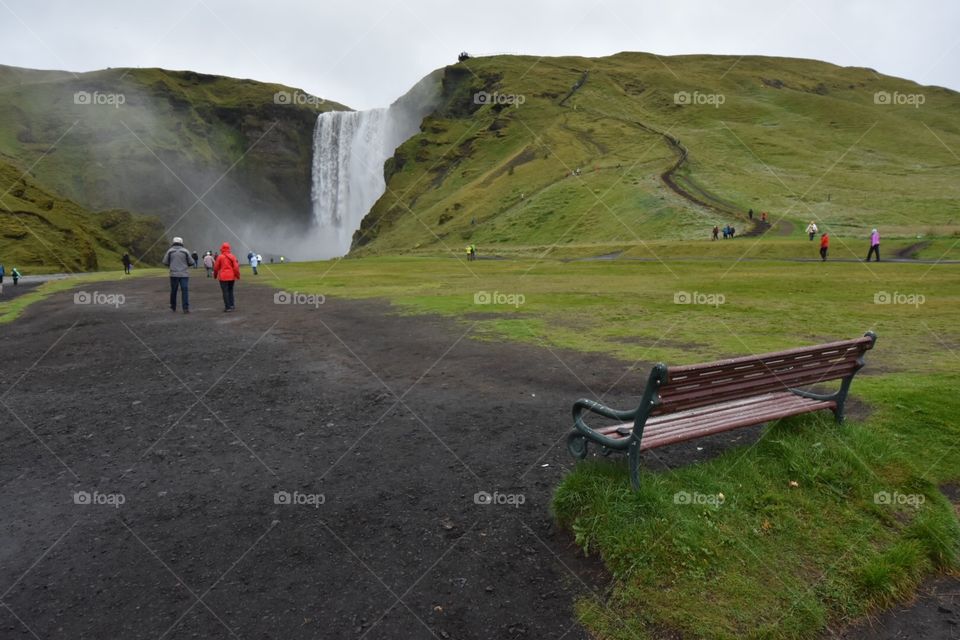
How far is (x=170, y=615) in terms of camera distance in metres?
4.11

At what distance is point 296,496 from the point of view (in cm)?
582

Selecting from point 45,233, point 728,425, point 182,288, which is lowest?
point 728,425

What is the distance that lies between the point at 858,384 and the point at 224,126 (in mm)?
153119

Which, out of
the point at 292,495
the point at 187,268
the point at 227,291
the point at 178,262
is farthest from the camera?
the point at 227,291

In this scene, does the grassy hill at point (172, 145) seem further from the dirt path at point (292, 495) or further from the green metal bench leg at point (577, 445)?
the green metal bench leg at point (577, 445)

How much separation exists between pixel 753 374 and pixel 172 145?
463ft

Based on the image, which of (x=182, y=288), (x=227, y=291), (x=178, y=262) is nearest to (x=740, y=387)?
(x=178, y=262)

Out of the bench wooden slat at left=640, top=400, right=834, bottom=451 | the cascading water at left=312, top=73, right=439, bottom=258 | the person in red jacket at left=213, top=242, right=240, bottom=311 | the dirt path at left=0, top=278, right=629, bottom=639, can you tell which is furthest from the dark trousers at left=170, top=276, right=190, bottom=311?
the cascading water at left=312, top=73, right=439, bottom=258

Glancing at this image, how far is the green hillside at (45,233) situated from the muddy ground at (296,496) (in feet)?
187

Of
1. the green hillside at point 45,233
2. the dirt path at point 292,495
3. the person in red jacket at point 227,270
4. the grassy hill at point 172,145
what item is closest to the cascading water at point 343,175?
the grassy hill at point 172,145

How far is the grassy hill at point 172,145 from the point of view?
112 meters

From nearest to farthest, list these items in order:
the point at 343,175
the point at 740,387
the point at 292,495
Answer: the point at 740,387, the point at 292,495, the point at 343,175

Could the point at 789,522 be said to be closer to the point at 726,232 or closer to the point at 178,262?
the point at 178,262

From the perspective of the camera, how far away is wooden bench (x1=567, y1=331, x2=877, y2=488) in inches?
196
